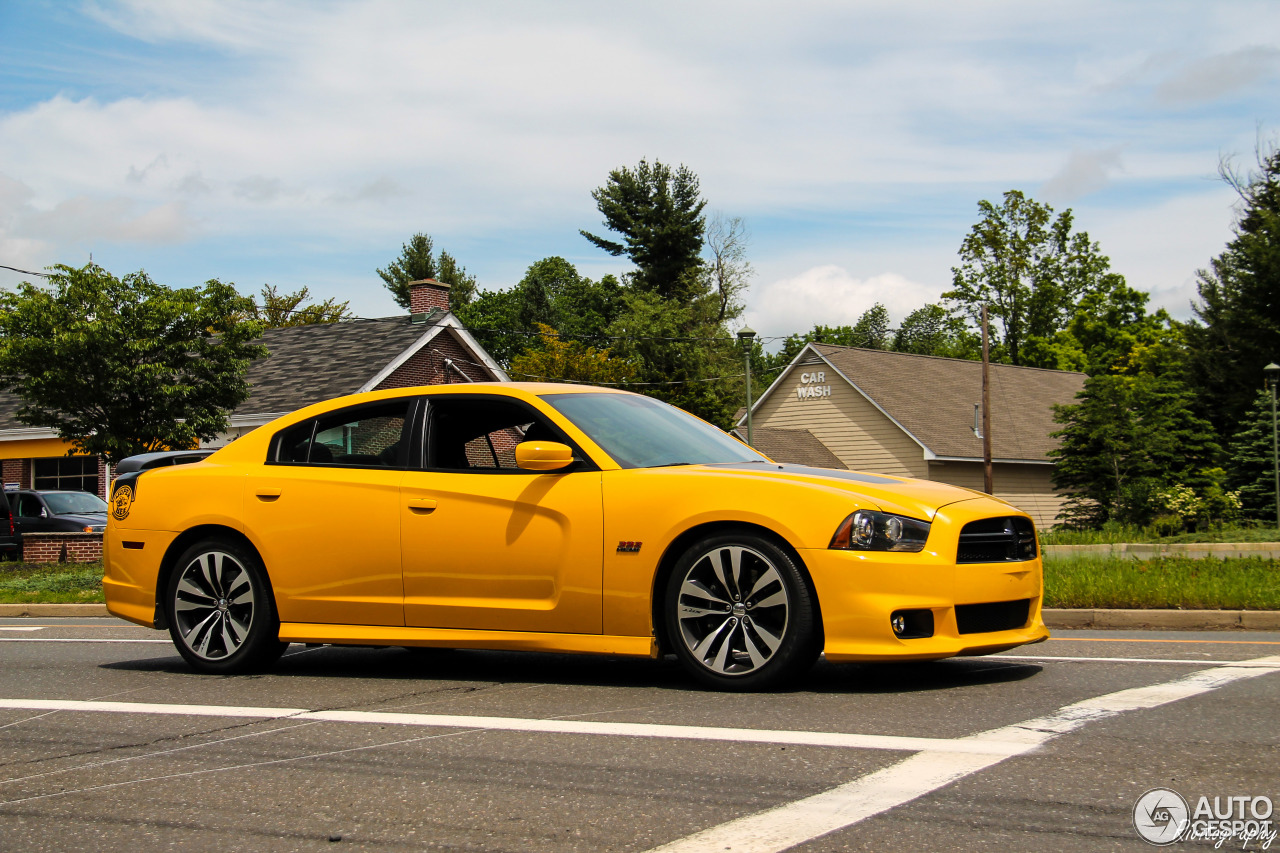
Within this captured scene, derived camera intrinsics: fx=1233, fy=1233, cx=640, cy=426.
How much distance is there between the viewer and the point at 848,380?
141 ft

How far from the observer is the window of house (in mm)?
32250

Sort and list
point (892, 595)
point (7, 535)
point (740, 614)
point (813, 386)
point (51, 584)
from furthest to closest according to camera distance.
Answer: point (813, 386) → point (7, 535) → point (51, 584) → point (740, 614) → point (892, 595)

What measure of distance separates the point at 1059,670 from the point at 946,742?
2.07 meters

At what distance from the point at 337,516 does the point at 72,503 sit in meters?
22.4

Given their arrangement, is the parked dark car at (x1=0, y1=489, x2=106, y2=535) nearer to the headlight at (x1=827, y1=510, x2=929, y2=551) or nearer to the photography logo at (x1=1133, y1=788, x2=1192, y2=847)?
the headlight at (x1=827, y1=510, x2=929, y2=551)

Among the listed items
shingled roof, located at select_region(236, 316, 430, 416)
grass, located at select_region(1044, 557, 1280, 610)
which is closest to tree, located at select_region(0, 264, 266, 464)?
shingled roof, located at select_region(236, 316, 430, 416)

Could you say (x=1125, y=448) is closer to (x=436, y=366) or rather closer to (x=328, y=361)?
(x=436, y=366)

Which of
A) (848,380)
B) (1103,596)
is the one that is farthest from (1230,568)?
(848,380)

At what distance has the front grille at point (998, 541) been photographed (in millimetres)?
5789

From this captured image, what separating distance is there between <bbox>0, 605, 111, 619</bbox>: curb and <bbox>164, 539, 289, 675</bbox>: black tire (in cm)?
676

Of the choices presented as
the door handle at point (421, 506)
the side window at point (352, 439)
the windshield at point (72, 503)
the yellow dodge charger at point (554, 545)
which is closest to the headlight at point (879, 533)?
the yellow dodge charger at point (554, 545)

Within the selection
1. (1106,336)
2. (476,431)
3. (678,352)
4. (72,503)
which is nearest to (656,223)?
(678,352)

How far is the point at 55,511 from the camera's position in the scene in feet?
85.5

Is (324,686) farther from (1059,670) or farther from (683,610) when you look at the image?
(1059,670)
